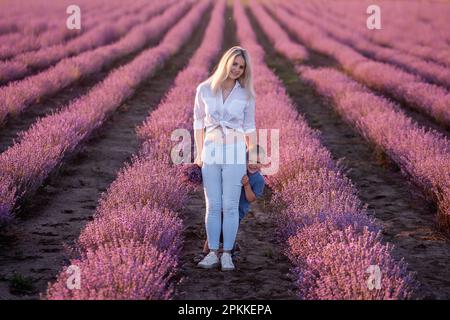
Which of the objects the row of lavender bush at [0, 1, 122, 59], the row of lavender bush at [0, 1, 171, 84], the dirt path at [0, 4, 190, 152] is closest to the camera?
the dirt path at [0, 4, 190, 152]

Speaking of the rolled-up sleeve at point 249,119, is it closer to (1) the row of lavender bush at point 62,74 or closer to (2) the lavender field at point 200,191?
(2) the lavender field at point 200,191

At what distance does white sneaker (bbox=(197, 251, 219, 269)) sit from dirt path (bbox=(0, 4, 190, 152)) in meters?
3.84

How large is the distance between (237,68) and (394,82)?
27.5 feet

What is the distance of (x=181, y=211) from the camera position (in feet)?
19.1

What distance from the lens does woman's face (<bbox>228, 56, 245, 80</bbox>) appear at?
431 centimetres

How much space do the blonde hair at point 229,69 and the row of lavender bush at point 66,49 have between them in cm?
769

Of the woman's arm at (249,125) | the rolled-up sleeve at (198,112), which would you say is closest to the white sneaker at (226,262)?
the woman's arm at (249,125)

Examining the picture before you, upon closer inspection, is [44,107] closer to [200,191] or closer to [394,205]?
[200,191]

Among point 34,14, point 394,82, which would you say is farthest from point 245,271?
point 34,14

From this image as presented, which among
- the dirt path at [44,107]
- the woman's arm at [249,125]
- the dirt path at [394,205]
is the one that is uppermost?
the woman's arm at [249,125]

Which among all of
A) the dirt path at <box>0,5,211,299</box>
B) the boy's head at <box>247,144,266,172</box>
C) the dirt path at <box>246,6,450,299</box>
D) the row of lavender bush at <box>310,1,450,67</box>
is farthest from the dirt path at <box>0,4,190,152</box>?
the row of lavender bush at <box>310,1,450,67</box>

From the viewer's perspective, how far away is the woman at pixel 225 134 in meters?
4.36

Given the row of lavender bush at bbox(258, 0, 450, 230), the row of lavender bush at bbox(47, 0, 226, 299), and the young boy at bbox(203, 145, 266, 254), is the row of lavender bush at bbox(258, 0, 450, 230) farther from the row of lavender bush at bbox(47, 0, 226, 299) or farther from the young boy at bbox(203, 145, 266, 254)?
the row of lavender bush at bbox(47, 0, 226, 299)
